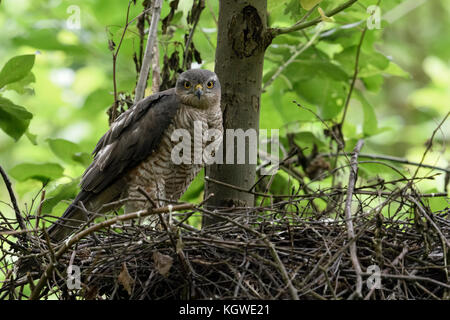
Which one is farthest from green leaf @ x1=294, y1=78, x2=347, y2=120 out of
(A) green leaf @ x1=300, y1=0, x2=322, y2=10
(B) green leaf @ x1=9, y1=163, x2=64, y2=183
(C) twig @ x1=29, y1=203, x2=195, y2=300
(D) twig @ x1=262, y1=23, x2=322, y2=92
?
(C) twig @ x1=29, y1=203, x2=195, y2=300

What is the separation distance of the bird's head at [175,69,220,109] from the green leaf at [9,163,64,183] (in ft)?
3.90

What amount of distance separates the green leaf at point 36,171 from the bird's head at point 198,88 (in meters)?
A: 1.19

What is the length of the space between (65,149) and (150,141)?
3.09 feet

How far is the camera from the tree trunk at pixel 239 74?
144 inches

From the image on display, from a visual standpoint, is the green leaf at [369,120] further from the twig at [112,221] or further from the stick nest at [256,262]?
the twig at [112,221]

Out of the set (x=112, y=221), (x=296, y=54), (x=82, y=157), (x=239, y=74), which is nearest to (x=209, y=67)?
(x=296, y=54)

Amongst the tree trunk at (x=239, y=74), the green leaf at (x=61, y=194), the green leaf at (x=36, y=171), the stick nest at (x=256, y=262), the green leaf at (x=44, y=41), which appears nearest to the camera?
the stick nest at (x=256, y=262)

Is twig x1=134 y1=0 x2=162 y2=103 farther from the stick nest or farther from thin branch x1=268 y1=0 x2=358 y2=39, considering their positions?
the stick nest

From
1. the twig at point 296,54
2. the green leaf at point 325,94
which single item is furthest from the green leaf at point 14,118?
the green leaf at point 325,94

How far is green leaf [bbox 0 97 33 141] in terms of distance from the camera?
11.7ft

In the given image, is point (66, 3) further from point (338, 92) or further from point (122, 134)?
point (338, 92)

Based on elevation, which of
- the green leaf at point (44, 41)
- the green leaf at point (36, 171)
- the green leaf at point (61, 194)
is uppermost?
the green leaf at point (44, 41)

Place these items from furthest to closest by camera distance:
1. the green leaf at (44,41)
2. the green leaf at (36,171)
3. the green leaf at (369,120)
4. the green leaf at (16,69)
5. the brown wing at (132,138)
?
1. the green leaf at (44,41)
2. the green leaf at (369,120)
3. the green leaf at (36,171)
4. the brown wing at (132,138)
5. the green leaf at (16,69)

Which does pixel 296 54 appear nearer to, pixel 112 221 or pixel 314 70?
pixel 314 70
